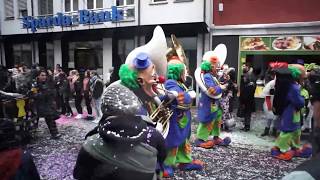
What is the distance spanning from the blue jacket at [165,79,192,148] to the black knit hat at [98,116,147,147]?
9.05 feet

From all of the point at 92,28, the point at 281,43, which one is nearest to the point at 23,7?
the point at 92,28

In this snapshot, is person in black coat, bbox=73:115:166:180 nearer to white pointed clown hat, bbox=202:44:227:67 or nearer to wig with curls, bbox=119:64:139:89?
wig with curls, bbox=119:64:139:89

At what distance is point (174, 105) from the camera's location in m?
4.94

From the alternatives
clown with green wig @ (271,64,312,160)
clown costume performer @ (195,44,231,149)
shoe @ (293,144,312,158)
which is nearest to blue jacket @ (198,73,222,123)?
clown costume performer @ (195,44,231,149)

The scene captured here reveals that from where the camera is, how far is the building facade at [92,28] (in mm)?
13523

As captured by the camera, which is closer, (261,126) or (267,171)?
(267,171)

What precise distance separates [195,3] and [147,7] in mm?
2344

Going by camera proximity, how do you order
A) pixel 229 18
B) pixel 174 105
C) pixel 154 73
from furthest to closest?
pixel 229 18, pixel 174 105, pixel 154 73

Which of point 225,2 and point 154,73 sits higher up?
point 225,2

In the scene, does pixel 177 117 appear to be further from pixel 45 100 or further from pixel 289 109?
pixel 45 100

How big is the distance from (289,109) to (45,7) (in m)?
15.8

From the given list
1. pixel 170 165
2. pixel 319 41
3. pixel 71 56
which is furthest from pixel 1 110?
pixel 71 56

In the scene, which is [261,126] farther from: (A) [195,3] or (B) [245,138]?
(A) [195,3]

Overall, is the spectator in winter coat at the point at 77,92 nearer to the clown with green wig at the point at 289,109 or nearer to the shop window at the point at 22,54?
the clown with green wig at the point at 289,109
